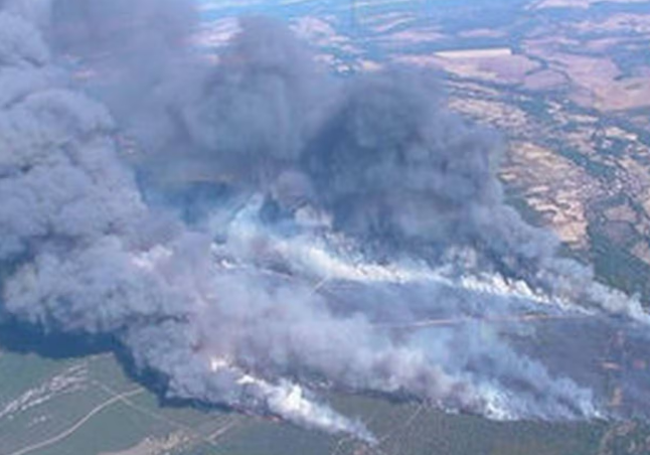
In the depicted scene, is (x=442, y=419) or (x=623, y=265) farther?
(x=623, y=265)

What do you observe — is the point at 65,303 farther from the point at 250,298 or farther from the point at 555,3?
the point at 555,3

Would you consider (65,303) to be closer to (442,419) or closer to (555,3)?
(442,419)

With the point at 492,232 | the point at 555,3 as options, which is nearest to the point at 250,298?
the point at 492,232

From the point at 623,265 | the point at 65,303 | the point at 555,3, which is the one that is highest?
the point at 65,303

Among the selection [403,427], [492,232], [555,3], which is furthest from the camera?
[555,3]

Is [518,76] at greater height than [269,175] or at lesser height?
lesser

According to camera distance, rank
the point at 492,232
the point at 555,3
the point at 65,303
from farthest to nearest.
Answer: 1. the point at 555,3
2. the point at 492,232
3. the point at 65,303
